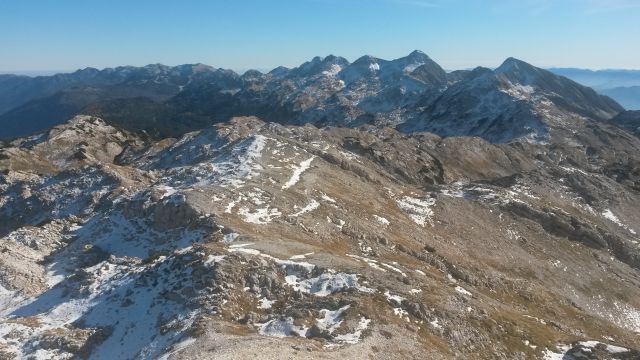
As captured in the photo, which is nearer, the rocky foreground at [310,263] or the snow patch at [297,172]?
the rocky foreground at [310,263]

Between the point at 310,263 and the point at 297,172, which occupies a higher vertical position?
the point at 297,172

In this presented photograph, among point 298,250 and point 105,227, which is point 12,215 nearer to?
point 105,227

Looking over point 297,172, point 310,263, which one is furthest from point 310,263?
point 297,172

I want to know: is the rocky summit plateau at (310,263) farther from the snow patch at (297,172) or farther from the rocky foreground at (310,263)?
the snow patch at (297,172)

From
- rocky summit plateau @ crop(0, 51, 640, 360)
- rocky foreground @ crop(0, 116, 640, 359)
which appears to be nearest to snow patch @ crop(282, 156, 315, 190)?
rocky foreground @ crop(0, 116, 640, 359)

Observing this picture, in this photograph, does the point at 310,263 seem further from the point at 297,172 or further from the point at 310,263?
the point at 297,172

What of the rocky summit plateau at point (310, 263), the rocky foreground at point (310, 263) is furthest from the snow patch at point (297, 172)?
the rocky summit plateau at point (310, 263)

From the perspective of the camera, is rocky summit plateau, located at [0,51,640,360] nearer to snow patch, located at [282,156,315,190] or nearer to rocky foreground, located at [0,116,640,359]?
rocky foreground, located at [0,116,640,359]

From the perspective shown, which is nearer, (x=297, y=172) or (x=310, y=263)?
(x=310, y=263)

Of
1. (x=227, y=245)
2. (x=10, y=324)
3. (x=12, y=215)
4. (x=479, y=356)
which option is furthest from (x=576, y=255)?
(x=12, y=215)
